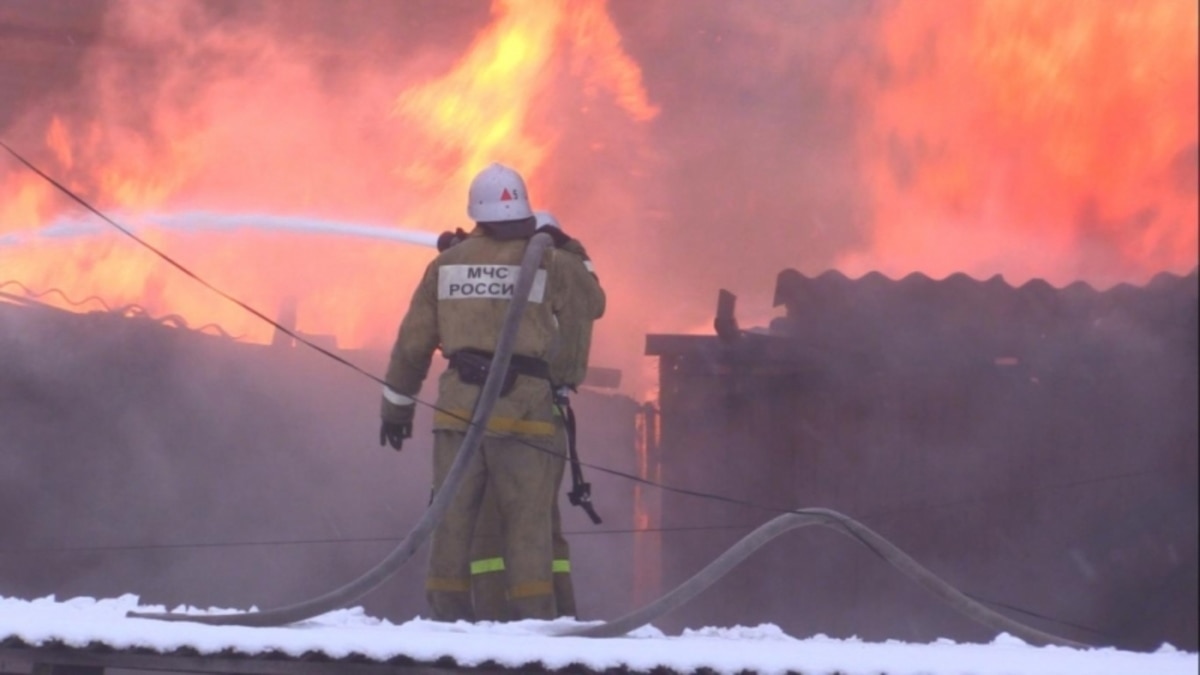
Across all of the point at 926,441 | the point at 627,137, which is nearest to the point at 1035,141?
the point at 926,441

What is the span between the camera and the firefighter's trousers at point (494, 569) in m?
4.93

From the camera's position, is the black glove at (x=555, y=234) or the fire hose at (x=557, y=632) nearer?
the fire hose at (x=557, y=632)

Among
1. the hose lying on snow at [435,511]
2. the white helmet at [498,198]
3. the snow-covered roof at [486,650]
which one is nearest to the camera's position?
the snow-covered roof at [486,650]

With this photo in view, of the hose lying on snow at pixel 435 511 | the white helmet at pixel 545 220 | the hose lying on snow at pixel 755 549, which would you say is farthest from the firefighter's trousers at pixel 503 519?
the white helmet at pixel 545 220

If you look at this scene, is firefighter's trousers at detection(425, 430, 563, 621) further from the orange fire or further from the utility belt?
the orange fire

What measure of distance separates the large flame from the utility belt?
274cm

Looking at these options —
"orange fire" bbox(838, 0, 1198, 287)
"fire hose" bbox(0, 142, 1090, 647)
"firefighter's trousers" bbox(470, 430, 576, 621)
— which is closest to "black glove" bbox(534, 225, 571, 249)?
"fire hose" bbox(0, 142, 1090, 647)

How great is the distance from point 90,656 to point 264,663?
0.48m

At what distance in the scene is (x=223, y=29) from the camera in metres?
7.27

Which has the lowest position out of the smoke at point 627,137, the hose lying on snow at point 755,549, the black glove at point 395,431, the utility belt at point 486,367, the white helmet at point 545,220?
the hose lying on snow at point 755,549

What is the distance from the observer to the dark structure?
7.99 metres

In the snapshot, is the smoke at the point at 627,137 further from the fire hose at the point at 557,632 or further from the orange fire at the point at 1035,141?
the fire hose at the point at 557,632

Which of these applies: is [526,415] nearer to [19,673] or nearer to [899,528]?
[19,673]

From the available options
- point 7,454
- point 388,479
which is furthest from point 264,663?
point 388,479
